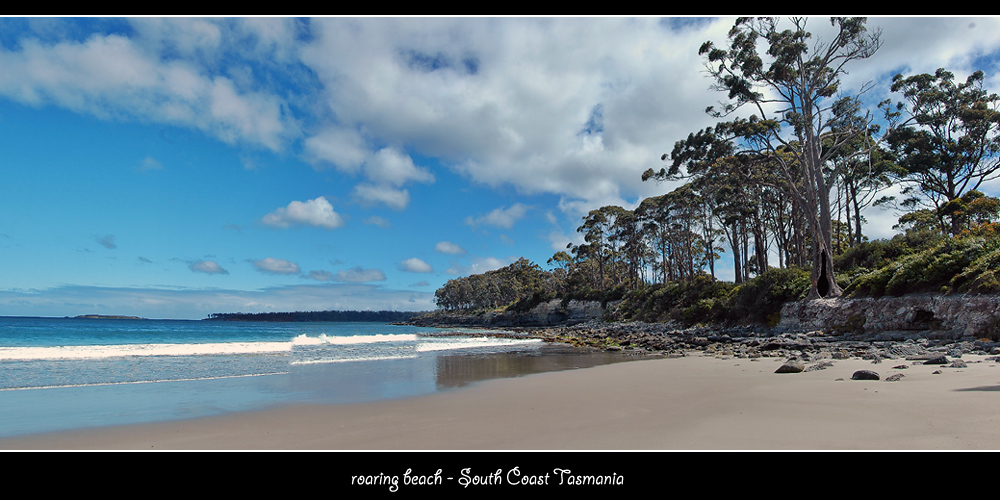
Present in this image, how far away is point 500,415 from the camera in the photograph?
6.18m

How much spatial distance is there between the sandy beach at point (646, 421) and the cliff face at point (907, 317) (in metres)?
4.03

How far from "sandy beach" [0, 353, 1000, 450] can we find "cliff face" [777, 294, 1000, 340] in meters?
4.03

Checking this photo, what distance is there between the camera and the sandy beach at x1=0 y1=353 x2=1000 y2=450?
4.25 metres

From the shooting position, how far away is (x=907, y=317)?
44.3ft

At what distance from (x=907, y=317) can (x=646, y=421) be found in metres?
13.5

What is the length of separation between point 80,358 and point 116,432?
49.4 ft

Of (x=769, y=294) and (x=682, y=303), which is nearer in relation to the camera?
(x=769, y=294)

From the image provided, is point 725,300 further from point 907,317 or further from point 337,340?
point 337,340

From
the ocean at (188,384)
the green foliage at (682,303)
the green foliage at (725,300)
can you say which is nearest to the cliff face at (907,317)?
the green foliage at (725,300)

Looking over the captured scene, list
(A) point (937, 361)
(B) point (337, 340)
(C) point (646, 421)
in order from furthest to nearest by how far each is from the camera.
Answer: (B) point (337, 340) → (A) point (937, 361) → (C) point (646, 421)

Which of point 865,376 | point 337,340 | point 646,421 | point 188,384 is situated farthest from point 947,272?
point 337,340
